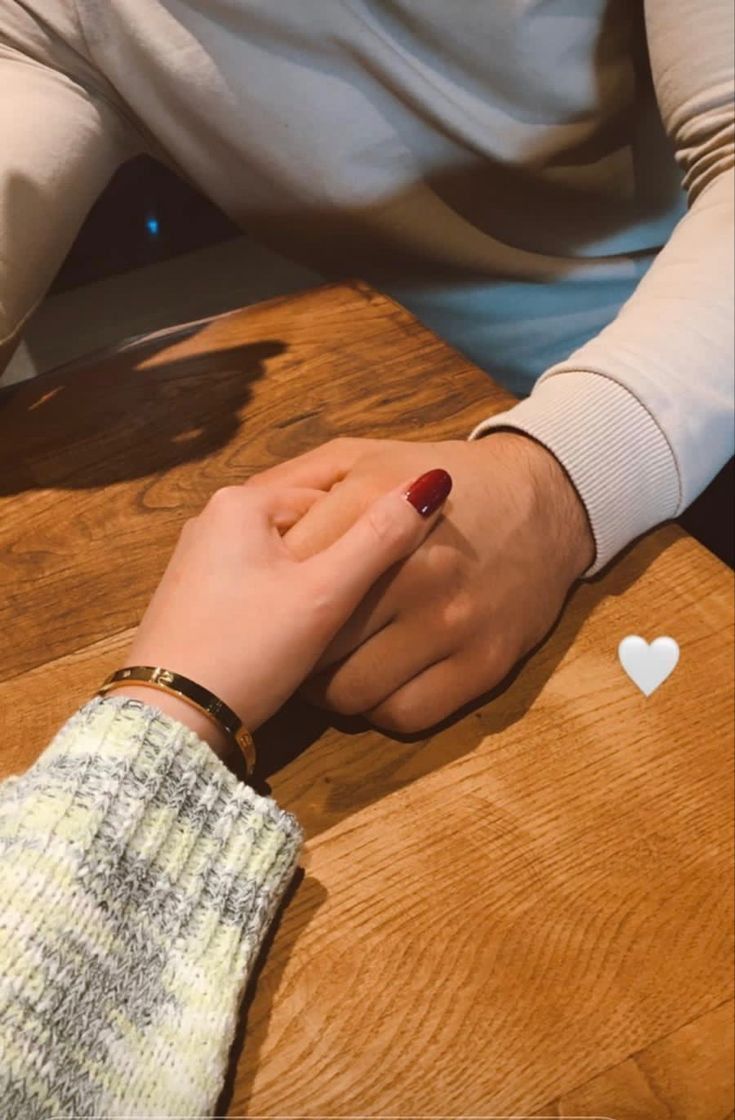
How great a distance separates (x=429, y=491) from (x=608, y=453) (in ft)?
0.46

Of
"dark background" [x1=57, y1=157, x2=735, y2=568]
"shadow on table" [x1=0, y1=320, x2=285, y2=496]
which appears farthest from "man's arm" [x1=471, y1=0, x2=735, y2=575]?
"dark background" [x1=57, y1=157, x2=735, y2=568]

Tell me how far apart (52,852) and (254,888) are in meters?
0.10

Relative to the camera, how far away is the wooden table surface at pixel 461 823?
46cm

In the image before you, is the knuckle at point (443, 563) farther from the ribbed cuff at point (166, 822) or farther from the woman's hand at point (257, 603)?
the ribbed cuff at point (166, 822)

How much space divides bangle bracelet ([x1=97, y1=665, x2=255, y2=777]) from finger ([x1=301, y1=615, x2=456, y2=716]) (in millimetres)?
60

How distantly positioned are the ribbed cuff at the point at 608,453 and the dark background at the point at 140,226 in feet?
2.94

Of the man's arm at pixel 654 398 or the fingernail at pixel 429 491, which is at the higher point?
the fingernail at pixel 429 491

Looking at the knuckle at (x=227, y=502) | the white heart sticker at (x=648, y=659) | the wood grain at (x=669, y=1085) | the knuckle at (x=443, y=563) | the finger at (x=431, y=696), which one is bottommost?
the wood grain at (x=669, y=1085)

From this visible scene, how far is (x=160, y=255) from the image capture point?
1.75 meters

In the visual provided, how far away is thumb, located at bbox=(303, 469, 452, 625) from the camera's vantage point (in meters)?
0.53

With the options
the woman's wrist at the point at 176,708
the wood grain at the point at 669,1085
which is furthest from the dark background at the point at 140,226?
the wood grain at the point at 669,1085

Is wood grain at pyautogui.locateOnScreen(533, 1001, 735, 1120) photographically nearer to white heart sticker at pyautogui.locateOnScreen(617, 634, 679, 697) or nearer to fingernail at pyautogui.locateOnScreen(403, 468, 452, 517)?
white heart sticker at pyautogui.locateOnScreen(617, 634, 679, 697)

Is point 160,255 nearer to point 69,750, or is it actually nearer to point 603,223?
point 603,223

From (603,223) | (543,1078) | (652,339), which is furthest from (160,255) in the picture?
(543,1078)
